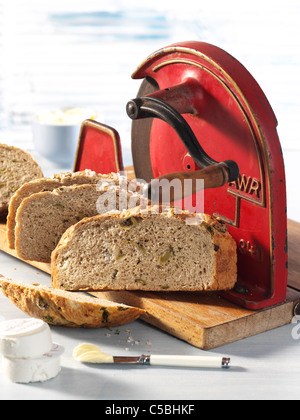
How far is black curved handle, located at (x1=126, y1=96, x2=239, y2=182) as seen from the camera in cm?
187

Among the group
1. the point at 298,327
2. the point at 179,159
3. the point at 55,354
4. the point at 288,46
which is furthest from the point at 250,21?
the point at 55,354

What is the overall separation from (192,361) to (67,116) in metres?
1.92

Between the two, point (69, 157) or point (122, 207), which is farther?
point (69, 157)

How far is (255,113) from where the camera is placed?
174 centimetres

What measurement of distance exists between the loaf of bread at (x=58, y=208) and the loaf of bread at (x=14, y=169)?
1.03ft

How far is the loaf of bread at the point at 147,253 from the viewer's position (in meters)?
1.82

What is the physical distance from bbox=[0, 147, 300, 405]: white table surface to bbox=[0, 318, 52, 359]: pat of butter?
8 cm

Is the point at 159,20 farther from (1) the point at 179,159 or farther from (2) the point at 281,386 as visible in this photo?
(2) the point at 281,386

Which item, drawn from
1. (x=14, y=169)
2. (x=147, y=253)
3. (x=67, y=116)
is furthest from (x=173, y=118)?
(x=67, y=116)

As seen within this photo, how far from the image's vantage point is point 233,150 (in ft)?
6.04

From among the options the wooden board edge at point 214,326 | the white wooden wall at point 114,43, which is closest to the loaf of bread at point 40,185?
the wooden board edge at point 214,326

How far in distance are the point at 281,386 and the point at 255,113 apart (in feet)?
2.07

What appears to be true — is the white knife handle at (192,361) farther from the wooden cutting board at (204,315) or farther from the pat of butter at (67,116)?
the pat of butter at (67,116)

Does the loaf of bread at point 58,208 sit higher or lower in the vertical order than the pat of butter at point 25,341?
higher
